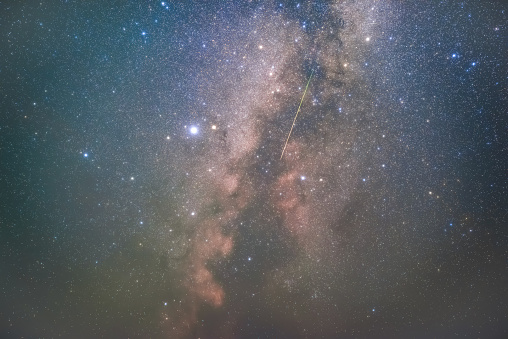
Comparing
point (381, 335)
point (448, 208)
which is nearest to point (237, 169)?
point (448, 208)

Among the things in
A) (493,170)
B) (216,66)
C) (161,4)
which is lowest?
(493,170)

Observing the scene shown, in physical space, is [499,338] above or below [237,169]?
below

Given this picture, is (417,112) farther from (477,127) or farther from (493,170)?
(493,170)

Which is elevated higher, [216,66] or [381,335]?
[216,66]

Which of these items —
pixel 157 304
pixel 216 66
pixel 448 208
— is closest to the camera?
pixel 216 66

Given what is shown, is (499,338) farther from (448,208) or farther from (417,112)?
(417,112)

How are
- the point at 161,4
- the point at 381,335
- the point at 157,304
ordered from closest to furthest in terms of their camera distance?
the point at 161,4, the point at 157,304, the point at 381,335

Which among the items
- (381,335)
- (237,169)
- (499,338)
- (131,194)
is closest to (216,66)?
(237,169)

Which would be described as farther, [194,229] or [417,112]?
[194,229]

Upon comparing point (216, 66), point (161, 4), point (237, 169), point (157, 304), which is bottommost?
point (157, 304)

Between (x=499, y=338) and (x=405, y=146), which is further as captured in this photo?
(x=499, y=338)
